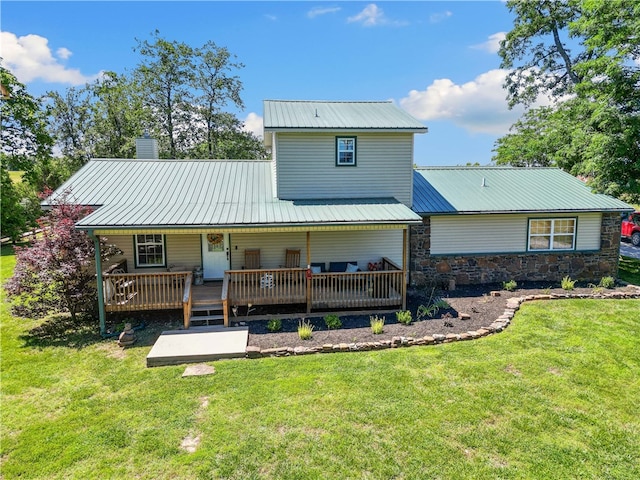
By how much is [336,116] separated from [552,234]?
30.0 feet

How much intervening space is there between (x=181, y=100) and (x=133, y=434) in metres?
28.3

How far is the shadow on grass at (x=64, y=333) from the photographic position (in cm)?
916

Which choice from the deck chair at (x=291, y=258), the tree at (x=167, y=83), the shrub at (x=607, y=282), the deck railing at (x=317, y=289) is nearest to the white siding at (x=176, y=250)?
the deck railing at (x=317, y=289)

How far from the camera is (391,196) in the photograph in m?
13.2

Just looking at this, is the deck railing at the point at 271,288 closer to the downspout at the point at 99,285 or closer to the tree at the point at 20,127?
the downspout at the point at 99,285

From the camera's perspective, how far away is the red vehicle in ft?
77.0

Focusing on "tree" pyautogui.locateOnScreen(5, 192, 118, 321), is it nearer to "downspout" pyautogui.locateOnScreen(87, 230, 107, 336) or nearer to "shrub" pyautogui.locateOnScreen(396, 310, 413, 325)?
"downspout" pyautogui.locateOnScreen(87, 230, 107, 336)

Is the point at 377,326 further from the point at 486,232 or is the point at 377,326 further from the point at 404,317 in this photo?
the point at 486,232

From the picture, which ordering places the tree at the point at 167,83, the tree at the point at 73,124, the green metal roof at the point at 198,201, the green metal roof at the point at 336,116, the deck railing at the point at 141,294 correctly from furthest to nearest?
the tree at the point at 73,124
the tree at the point at 167,83
the green metal roof at the point at 336,116
the green metal roof at the point at 198,201
the deck railing at the point at 141,294

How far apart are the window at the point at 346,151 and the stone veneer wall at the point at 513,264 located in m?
3.23

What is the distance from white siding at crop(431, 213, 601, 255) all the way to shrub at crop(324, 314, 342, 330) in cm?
541

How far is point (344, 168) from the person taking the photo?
12844 mm

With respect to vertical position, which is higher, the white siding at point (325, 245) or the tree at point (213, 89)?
the tree at point (213, 89)

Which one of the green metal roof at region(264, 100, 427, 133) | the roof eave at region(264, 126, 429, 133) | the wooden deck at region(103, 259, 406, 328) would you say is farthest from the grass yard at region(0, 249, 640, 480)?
the green metal roof at region(264, 100, 427, 133)
